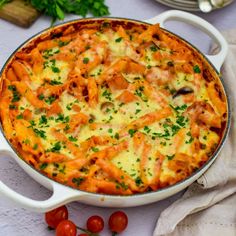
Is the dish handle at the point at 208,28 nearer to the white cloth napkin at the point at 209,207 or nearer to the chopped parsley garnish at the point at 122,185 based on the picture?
the white cloth napkin at the point at 209,207

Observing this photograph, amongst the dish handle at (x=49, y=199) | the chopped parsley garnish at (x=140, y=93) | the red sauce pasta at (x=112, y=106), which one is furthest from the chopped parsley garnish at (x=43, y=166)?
the chopped parsley garnish at (x=140, y=93)

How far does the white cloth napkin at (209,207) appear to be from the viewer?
2.37 m

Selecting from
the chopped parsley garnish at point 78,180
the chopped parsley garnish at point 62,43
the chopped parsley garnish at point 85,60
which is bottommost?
the chopped parsley garnish at point 78,180

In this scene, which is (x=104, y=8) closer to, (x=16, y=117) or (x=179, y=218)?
(x=16, y=117)

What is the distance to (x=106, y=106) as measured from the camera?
2527mm

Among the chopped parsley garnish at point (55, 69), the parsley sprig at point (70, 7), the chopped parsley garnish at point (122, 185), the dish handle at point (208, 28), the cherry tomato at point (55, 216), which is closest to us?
the chopped parsley garnish at point (122, 185)

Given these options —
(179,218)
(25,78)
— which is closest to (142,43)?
(25,78)

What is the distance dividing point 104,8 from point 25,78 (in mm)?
968

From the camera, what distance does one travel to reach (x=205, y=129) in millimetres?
2500

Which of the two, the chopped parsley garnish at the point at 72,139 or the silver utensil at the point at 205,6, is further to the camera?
the silver utensil at the point at 205,6

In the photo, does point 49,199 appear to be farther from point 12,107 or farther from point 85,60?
point 85,60

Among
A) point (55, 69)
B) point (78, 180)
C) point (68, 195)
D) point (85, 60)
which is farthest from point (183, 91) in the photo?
point (68, 195)

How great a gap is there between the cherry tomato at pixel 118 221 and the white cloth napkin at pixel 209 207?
143 mm

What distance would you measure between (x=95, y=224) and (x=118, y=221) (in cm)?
10
